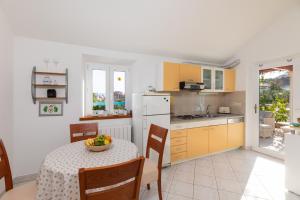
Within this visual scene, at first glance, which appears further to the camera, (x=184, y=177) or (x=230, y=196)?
(x=184, y=177)

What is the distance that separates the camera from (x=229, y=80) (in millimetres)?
3885

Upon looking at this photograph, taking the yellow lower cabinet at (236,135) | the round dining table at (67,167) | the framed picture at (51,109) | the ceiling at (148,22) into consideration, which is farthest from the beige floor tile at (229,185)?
the framed picture at (51,109)

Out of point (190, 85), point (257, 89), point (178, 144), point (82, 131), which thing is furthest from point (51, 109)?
point (257, 89)

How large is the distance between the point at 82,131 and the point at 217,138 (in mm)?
2685

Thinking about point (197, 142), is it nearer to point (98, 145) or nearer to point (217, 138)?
point (217, 138)

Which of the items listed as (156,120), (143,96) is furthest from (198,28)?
(156,120)

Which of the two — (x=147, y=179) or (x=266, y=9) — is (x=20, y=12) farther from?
(x=266, y=9)

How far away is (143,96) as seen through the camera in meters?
2.61

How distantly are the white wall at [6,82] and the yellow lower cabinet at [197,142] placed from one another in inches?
109

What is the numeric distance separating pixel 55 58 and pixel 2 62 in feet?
2.16

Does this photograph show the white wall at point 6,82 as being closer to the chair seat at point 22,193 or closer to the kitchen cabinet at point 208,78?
the chair seat at point 22,193

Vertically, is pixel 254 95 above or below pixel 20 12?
below

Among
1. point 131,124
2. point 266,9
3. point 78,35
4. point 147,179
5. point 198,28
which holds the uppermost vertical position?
point 266,9

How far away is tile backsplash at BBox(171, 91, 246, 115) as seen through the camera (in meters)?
3.60
